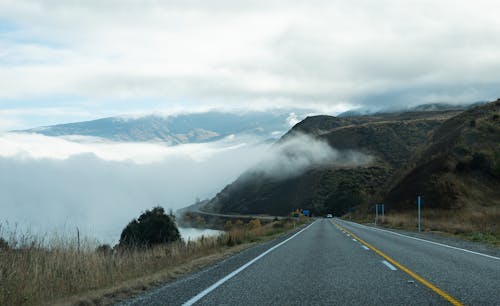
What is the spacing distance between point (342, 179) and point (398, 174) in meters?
56.3

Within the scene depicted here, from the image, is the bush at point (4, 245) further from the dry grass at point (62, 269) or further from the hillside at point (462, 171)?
the hillside at point (462, 171)

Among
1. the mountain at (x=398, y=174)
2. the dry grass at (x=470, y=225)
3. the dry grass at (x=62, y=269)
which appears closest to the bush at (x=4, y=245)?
the dry grass at (x=62, y=269)

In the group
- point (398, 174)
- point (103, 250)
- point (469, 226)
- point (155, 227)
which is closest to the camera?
point (103, 250)

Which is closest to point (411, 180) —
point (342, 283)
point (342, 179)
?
point (342, 283)

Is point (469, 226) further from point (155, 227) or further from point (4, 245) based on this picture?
point (155, 227)

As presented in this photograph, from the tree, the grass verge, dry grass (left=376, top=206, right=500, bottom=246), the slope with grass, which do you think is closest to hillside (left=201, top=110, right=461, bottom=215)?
the slope with grass

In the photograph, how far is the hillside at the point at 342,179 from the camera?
130m

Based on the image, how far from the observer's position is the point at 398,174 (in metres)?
88.1

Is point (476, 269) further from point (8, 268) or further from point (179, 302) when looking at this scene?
point (8, 268)

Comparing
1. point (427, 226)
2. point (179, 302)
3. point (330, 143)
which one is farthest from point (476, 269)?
point (330, 143)

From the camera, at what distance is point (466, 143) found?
70062mm

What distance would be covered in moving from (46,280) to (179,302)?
3561 mm

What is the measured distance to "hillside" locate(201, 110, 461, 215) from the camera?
13050cm

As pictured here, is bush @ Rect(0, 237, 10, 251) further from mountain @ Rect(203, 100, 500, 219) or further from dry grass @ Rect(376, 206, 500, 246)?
mountain @ Rect(203, 100, 500, 219)
